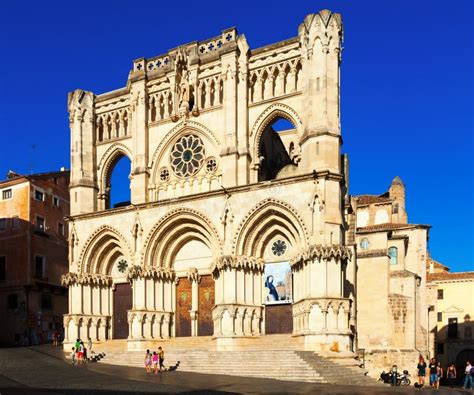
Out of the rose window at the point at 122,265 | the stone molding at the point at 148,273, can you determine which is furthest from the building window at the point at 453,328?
the rose window at the point at 122,265

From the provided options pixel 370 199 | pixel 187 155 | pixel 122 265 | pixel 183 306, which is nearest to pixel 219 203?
pixel 187 155

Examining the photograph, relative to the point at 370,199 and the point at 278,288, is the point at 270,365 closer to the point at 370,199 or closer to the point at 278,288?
the point at 278,288

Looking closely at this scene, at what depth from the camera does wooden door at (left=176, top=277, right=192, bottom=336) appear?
37875 millimetres

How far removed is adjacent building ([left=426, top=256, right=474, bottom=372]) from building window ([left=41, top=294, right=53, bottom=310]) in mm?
38805

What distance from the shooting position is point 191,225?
1473 inches

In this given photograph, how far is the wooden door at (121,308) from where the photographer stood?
Result: 40188 mm

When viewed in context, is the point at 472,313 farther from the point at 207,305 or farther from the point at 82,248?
the point at 82,248

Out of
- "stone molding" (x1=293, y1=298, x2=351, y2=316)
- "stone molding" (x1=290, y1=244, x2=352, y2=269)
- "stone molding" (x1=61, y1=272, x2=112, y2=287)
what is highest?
"stone molding" (x1=290, y1=244, x2=352, y2=269)

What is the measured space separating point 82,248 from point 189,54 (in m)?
14.0

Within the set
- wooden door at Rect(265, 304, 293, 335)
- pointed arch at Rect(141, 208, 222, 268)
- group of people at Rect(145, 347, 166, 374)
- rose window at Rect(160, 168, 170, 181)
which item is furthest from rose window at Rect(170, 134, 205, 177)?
group of people at Rect(145, 347, 166, 374)

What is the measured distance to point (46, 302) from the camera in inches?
1961

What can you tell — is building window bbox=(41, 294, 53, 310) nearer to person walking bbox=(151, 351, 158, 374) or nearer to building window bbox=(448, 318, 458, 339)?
person walking bbox=(151, 351, 158, 374)

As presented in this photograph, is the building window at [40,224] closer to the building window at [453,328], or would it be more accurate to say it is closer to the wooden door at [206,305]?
the wooden door at [206,305]

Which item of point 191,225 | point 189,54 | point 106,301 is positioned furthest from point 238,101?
point 106,301
